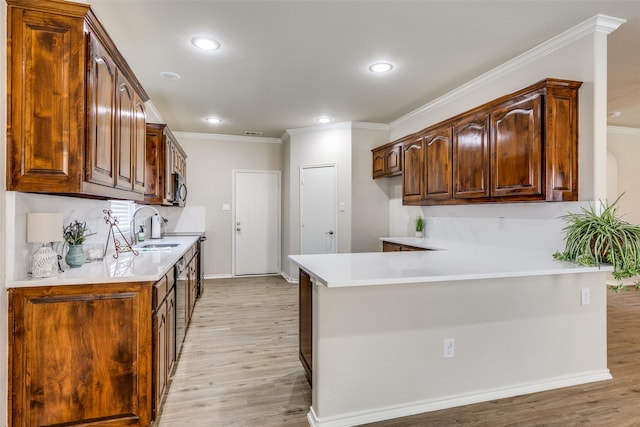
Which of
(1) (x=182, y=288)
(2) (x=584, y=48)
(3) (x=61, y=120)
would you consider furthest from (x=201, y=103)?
(2) (x=584, y=48)

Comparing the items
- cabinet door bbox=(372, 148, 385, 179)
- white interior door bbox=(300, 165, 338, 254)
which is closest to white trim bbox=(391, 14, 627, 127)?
cabinet door bbox=(372, 148, 385, 179)

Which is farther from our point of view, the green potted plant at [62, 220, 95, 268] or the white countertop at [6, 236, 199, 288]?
the green potted plant at [62, 220, 95, 268]

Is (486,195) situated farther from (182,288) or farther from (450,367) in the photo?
(182,288)

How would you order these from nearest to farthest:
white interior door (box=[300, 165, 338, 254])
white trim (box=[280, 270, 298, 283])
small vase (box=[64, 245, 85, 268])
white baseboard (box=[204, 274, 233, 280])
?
small vase (box=[64, 245, 85, 268]) < white interior door (box=[300, 165, 338, 254]) < white trim (box=[280, 270, 298, 283]) < white baseboard (box=[204, 274, 233, 280])

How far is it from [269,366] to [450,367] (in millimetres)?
1408

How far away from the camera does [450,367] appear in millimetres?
2238

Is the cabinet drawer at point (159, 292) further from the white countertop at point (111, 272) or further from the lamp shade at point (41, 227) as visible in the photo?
the lamp shade at point (41, 227)

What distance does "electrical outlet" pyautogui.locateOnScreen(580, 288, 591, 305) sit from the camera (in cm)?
250

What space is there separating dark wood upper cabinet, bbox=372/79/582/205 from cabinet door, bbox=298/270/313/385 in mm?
1792

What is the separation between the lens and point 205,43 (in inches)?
112

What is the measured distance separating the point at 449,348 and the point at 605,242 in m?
1.23

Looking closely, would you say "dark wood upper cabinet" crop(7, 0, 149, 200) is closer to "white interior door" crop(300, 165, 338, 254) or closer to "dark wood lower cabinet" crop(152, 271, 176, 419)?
"dark wood lower cabinet" crop(152, 271, 176, 419)

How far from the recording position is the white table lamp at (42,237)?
5.78 feet

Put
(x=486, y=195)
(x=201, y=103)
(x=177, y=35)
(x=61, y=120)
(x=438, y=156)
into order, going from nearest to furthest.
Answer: (x=61, y=120) → (x=177, y=35) → (x=486, y=195) → (x=438, y=156) → (x=201, y=103)
